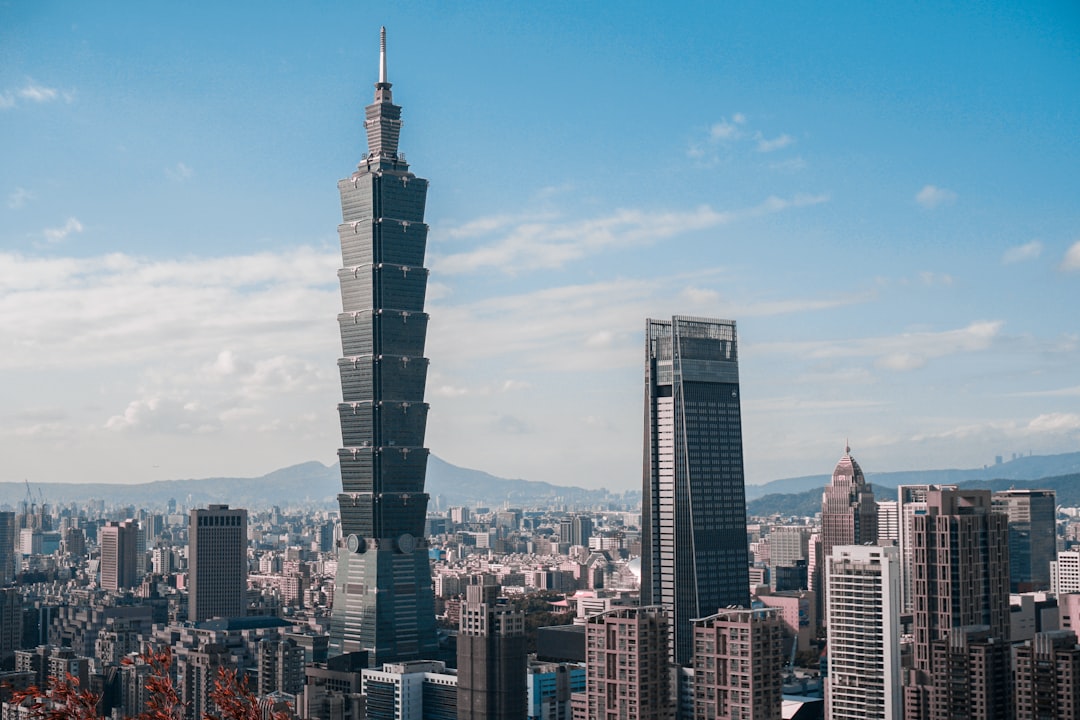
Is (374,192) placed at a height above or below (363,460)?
A: above

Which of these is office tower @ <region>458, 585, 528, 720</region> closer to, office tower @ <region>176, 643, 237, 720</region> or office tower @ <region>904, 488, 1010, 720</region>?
office tower @ <region>176, 643, 237, 720</region>

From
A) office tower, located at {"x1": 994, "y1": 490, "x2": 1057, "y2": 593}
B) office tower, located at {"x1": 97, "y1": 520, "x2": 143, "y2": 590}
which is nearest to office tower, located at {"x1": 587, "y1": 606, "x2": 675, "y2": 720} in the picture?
office tower, located at {"x1": 994, "y1": 490, "x2": 1057, "y2": 593}

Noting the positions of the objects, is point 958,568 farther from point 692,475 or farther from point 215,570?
point 215,570

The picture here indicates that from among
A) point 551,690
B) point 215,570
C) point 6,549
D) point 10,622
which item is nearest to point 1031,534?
point 551,690

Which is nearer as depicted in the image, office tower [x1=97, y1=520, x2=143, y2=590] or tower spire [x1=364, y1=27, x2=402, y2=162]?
tower spire [x1=364, y1=27, x2=402, y2=162]

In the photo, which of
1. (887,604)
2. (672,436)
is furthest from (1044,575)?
(887,604)

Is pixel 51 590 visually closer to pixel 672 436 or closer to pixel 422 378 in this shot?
pixel 422 378
